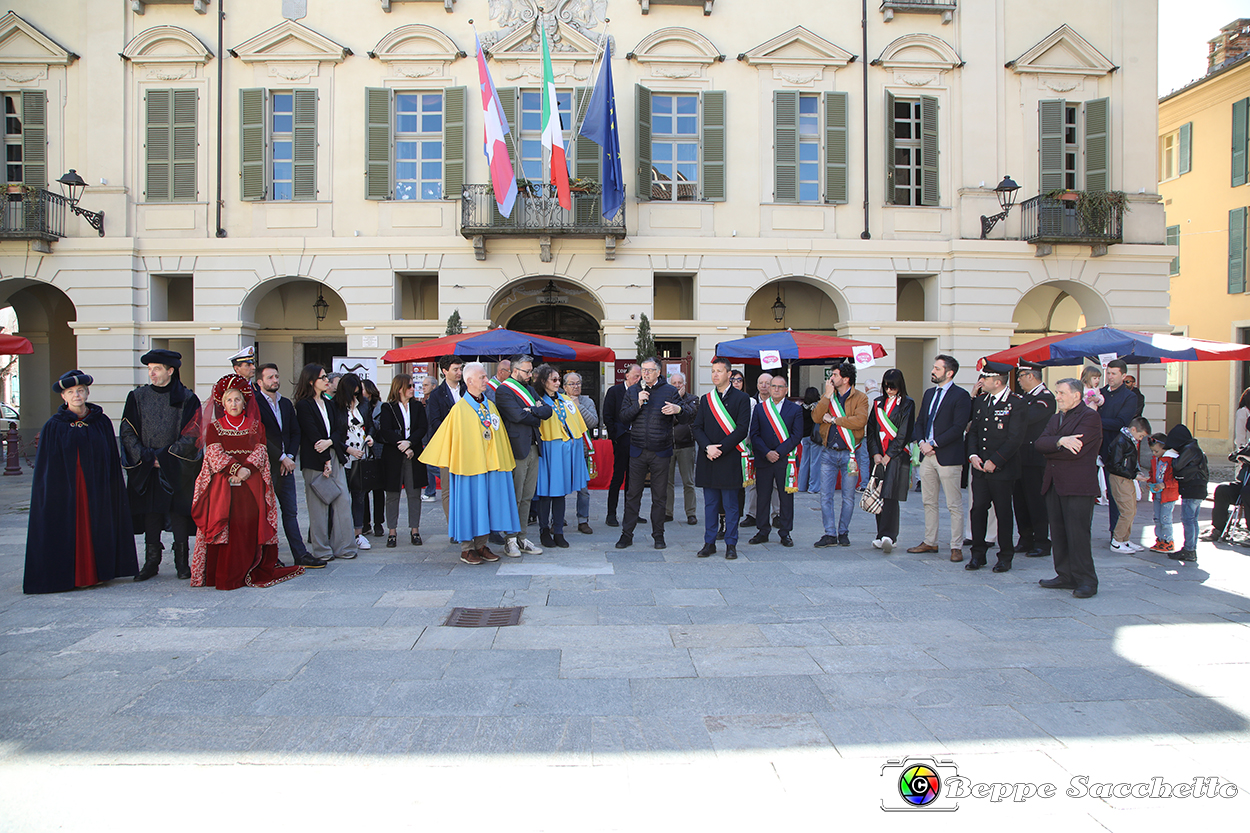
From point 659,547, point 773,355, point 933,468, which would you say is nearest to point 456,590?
point 659,547

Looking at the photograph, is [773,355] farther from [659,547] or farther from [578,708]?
[578,708]

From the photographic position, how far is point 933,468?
7922mm

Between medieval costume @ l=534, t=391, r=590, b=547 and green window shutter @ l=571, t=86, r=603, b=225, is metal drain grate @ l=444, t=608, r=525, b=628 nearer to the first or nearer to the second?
medieval costume @ l=534, t=391, r=590, b=547

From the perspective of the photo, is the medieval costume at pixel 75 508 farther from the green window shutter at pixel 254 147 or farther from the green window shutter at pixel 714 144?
the green window shutter at pixel 714 144

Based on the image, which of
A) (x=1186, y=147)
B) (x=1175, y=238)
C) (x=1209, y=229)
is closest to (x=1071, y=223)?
(x=1209, y=229)

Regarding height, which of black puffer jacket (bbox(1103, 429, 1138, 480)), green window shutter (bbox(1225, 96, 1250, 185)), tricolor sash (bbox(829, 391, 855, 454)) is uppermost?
green window shutter (bbox(1225, 96, 1250, 185))

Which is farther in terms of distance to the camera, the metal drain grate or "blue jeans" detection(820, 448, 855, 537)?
"blue jeans" detection(820, 448, 855, 537)

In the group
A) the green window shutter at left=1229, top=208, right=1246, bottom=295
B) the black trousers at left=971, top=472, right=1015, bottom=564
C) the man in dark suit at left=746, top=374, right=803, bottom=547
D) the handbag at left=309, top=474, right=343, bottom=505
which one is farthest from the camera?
the green window shutter at left=1229, top=208, right=1246, bottom=295

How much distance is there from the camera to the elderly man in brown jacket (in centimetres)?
861

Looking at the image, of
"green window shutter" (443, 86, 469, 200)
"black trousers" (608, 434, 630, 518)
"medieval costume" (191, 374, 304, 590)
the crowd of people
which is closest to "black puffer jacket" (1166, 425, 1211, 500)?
the crowd of people

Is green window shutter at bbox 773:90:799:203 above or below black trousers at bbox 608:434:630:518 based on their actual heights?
above

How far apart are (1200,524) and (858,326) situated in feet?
27.8

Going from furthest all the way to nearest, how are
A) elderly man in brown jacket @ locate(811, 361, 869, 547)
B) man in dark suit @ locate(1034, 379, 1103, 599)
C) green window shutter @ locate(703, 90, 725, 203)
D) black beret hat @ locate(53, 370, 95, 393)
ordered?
1. green window shutter @ locate(703, 90, 725, 203)
2. elderly man in brown jacket @ locate(811, 361, 869, 547)
3. black beret hat @ locate(53, 370, 95, 393)
4. man in dark suit @ locate(1034, 379, 1103, 599)

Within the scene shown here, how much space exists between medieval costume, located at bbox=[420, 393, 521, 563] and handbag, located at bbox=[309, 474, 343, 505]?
0.96 metres
